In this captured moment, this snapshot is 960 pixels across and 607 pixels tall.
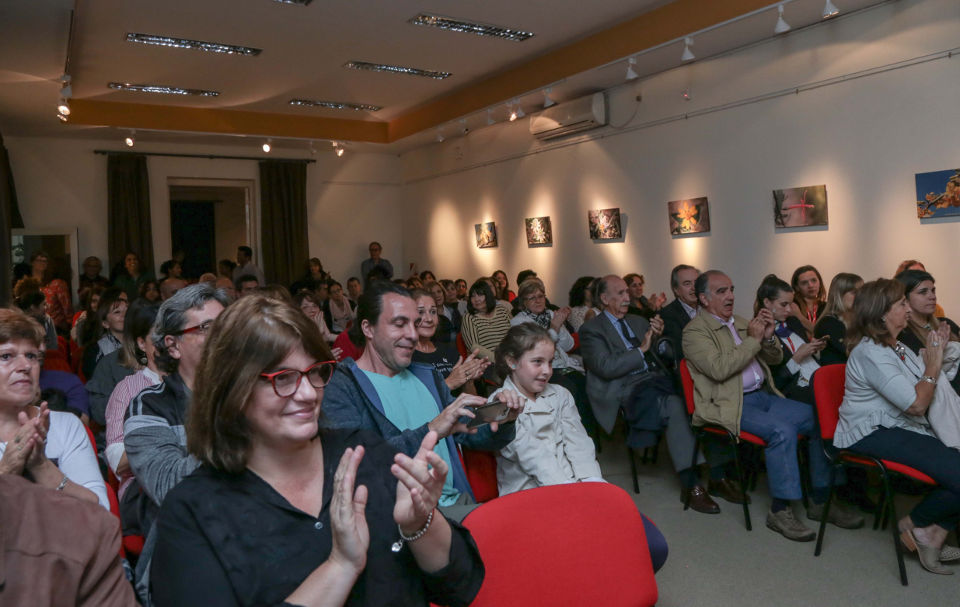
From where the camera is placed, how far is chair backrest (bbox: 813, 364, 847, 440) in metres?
3.71

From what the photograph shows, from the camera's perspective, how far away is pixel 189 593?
48.7 inches

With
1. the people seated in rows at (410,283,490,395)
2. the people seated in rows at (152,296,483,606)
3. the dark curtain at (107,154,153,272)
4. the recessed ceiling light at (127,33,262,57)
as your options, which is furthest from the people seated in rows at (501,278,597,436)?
the dark curtain at (107,154,153,272)

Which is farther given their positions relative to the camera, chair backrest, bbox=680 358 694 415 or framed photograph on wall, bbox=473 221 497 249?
framed photograph on wall, bbox=473 221 497 249

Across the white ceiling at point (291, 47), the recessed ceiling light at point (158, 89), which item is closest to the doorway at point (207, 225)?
the white ceiling at point (291, 47)

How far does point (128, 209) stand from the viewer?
11062mm

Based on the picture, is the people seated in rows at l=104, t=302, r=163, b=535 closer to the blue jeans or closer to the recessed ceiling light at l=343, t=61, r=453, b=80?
the blue jeans

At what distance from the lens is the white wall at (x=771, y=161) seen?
5691 mm

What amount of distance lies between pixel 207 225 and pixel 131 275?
5.87 m

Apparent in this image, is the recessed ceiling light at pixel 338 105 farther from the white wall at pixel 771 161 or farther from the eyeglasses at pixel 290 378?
the eyeglasses at pixel 290 378

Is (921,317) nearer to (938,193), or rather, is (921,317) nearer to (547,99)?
(938,193)

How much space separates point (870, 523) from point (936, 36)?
3963 millimetres

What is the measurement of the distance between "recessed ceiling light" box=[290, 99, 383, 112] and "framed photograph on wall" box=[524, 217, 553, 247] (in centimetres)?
298

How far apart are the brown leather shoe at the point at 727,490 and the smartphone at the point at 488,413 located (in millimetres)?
2702

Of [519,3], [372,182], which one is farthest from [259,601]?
[372,182]
